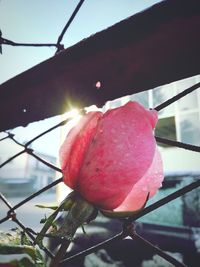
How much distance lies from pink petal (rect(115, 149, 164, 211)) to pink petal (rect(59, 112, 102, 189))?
0.09 m

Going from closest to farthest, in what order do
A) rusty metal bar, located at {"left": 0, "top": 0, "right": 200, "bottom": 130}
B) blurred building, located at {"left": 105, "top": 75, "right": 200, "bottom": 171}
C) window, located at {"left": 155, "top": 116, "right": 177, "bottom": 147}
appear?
rusty metal bar, located at {"left": 0, "top": 0, "right": 200, "bottom": 130} → blurred building, located at {"left": 105, "top": 75, "right": 200, "bottom": 171} → window, located at {"left": 155, "top": 116, "right": 177, "bottom": 147}

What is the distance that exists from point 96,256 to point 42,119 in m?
3.09

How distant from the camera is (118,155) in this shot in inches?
15.9

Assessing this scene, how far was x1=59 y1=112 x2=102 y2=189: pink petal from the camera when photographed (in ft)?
1.48

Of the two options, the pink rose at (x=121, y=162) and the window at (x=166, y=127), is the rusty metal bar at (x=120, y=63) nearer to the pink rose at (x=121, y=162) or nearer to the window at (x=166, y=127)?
the pink rose at (x=121, y=162)

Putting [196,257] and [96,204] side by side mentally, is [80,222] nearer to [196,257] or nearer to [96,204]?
[96,204]

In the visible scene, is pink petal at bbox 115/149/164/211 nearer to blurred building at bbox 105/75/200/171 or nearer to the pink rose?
the pink rose

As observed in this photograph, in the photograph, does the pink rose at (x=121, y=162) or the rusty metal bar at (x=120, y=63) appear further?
the rusty metal bar at (x=120, y=63)

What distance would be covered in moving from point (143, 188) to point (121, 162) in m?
0.05

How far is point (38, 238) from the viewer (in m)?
0.42

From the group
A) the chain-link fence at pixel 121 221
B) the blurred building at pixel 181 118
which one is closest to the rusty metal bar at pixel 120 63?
the chain-link fence at pixel 121 221

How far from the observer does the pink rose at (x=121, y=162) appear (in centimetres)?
40

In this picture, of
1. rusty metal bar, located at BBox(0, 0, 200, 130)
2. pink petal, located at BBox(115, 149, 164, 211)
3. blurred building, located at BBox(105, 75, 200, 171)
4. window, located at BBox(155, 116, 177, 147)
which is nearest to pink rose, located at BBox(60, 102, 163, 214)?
pink petal, located at BBox(115, 149, 164, 211)

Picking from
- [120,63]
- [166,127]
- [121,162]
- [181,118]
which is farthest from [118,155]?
[166,127]
